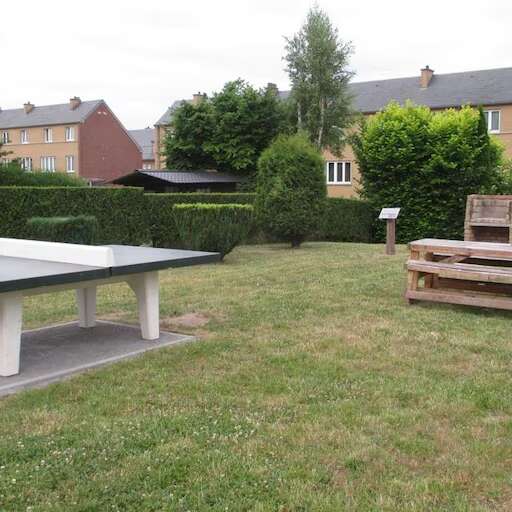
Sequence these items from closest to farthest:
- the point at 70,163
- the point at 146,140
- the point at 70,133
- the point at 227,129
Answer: the point at 227,129 < the point at 70,133 < the point at 70,163 < the point at 146,140

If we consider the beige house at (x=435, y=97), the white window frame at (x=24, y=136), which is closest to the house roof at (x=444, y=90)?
the beige house at (x=435, y=97)

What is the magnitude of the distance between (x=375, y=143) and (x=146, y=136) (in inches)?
2141

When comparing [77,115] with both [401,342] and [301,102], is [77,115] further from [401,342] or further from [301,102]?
[401,342]

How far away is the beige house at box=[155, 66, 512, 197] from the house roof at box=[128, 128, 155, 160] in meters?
26.8

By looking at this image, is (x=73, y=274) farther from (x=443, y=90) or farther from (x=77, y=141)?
(x=77, y=141)

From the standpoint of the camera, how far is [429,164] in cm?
1966

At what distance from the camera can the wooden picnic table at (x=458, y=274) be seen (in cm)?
714

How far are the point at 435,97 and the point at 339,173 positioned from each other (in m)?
7.24

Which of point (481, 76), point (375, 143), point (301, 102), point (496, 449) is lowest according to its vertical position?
point (496, 449)

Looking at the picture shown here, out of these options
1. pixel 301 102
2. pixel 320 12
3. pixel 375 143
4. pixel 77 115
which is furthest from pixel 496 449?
pixel 77 115

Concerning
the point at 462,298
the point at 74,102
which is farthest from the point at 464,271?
the point at 74,102

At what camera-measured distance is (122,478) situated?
313cm

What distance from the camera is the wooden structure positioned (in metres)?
11.5

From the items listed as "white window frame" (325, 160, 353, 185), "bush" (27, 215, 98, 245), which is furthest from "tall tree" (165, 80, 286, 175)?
"bush" (27, 215, 98, 245)
